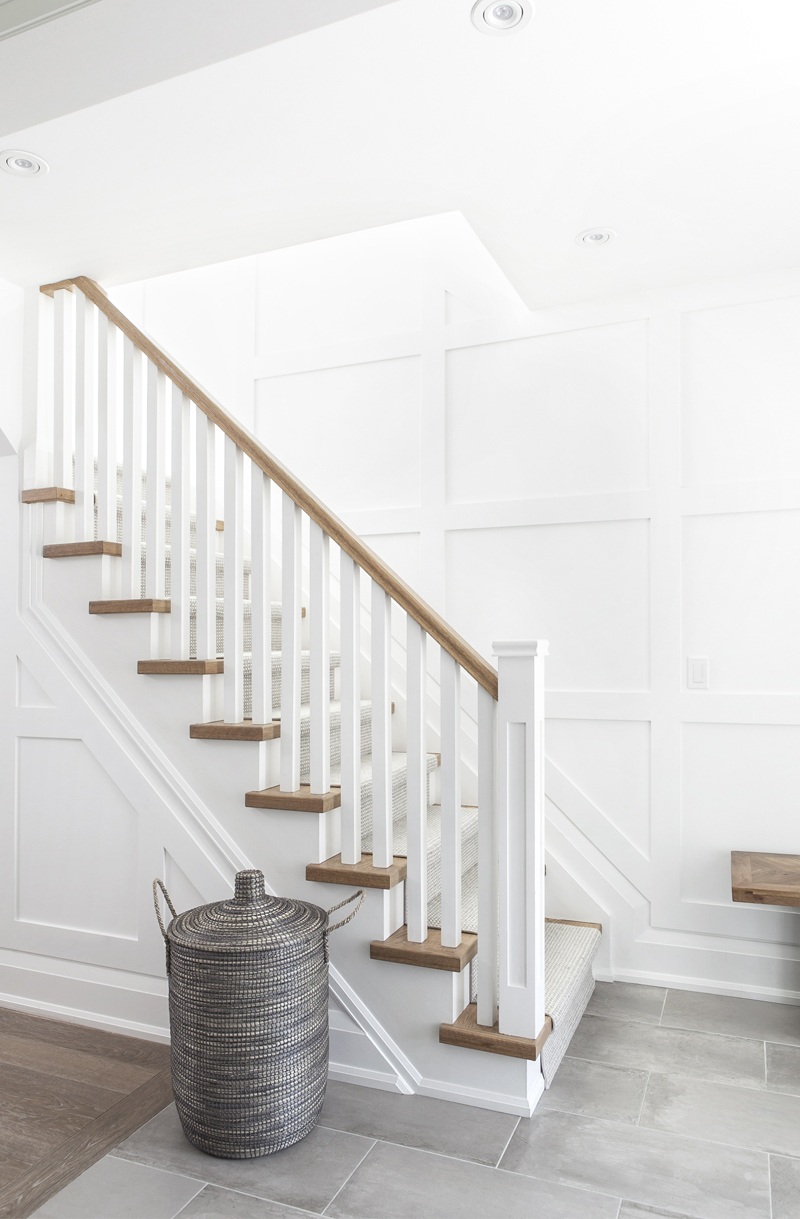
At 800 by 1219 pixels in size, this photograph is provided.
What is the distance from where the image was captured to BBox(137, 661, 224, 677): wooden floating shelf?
2510mm

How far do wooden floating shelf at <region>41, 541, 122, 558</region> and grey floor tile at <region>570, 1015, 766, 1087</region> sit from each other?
7.03 ft

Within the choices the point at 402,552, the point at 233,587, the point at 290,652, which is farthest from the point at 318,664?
the point at 402,552

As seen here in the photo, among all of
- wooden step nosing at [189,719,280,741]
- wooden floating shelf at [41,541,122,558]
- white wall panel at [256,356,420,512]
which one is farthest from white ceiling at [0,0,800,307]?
wooden step nosing at [189,719,280,741]

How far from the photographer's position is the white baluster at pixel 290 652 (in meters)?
2.39

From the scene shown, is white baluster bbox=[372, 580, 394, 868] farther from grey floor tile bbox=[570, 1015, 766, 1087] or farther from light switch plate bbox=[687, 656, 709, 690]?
light switch plate bbox=[687, 656, 709, 690]

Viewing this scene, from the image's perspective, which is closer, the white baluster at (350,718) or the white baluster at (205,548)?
the white baluster at (350,718)

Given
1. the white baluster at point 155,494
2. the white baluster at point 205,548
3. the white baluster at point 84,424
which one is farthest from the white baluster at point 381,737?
the white baluster at point 84,424

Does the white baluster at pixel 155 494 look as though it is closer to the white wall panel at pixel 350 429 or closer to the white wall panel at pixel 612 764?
the white wall panel at pixel 350 429

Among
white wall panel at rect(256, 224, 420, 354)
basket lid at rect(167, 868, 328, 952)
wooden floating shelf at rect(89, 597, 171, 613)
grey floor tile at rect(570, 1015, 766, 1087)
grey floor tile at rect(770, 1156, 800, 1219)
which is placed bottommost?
grey floor tile at rect(570, 1015, 766, 1087)

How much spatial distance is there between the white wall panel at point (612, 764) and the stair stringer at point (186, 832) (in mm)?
1025

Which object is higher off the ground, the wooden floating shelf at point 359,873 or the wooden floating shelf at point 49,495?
the wooden floating shelf at point 49,495

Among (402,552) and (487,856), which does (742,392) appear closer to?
(402,552)

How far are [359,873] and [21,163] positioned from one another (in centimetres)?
219

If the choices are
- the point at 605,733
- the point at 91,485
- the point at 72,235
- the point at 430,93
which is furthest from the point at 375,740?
the point at 72,235
